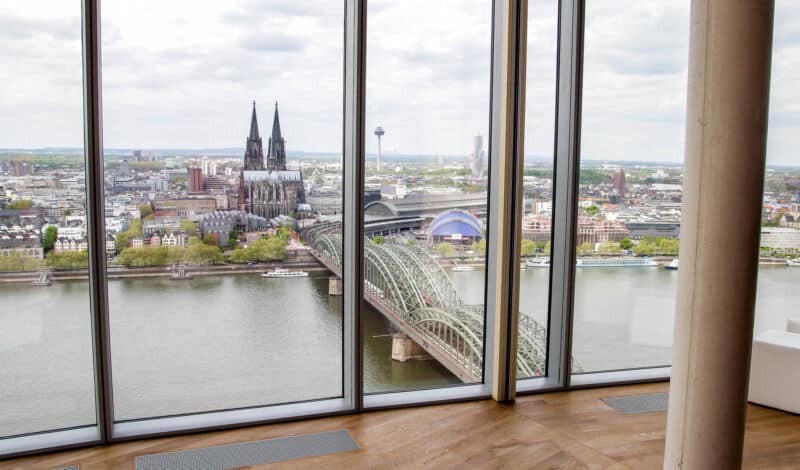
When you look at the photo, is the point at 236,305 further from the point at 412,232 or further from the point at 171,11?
the point at 171,11

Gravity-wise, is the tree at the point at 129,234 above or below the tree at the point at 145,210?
below

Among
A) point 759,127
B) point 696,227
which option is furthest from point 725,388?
point 759,127

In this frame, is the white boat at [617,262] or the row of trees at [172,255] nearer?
the row of trees at [172,255]

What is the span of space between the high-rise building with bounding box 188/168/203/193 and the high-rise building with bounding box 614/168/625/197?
9.96 feet

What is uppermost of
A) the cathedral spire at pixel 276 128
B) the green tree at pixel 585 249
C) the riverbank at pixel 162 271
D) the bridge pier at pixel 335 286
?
the cathedral spire at pixel 276 128

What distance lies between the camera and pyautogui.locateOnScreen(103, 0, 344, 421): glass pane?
391cm

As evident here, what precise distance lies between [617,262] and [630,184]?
610 millimetres

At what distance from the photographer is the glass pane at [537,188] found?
4.73m

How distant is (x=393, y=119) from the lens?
443 centimetres

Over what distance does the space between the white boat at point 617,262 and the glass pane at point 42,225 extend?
3448mm

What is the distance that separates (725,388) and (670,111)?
2845mm

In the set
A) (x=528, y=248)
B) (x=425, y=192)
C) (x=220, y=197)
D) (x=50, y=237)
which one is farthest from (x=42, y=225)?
(x=528, y=248)

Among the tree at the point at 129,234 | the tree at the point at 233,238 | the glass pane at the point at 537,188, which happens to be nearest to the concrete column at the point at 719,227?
the glass pane at the point at 537,188

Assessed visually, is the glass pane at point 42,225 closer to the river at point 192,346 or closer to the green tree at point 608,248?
the river at point 192,346
